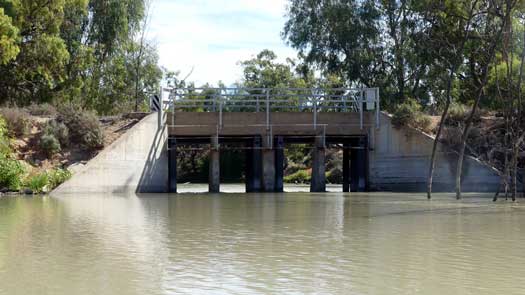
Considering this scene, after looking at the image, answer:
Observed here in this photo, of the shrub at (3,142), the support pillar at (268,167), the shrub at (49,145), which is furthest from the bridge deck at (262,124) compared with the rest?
the shrub at (3,142)

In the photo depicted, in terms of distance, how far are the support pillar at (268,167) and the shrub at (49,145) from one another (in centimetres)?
1078

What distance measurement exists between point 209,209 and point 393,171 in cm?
1866

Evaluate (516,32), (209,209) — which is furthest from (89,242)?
(516,32)

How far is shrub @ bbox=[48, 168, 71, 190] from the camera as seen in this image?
30.0 meters

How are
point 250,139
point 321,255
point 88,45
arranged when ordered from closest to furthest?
point 321,255 → point 250,139 → point 88,45

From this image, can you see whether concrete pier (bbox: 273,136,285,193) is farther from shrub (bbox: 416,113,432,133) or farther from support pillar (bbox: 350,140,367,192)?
shrub (bbox: 416,113,432,133)

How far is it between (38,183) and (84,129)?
519cm

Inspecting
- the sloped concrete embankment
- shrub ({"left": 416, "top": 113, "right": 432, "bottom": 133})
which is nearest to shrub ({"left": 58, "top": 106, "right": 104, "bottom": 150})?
the sloped concrete embankment

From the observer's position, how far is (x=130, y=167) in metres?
34.0

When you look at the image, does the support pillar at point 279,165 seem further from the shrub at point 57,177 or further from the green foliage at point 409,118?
the shrub at point 57,177

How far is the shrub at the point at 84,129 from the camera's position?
33844mm

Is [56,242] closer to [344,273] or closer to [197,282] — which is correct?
[197,282]

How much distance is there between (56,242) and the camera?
39.7ft

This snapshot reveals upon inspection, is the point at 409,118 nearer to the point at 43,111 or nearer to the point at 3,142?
the point at 43,111
